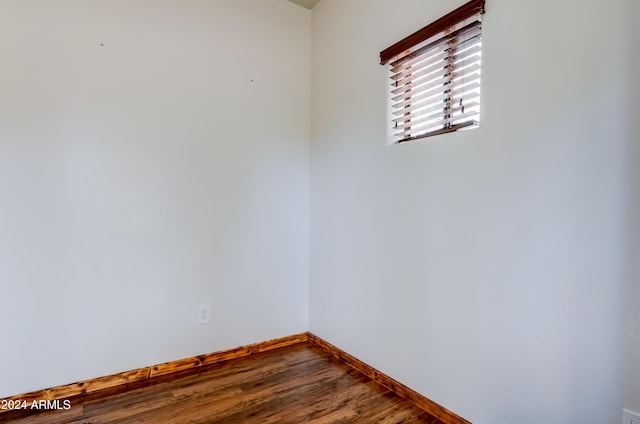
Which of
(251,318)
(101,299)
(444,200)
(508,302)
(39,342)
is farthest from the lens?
(251,318)

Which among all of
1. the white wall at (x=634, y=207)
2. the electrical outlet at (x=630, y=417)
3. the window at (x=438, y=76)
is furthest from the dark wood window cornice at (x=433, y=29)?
the electrical outlet at (x=630, y=417)

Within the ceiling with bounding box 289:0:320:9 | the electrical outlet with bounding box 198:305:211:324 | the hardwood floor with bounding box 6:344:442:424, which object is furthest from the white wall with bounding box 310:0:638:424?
the electrical outlet with bounding box 198:305:211:324

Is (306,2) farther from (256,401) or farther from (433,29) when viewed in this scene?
(256,401)

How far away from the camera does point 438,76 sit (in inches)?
67.1

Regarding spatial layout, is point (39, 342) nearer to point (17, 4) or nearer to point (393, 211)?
point (17, 4)

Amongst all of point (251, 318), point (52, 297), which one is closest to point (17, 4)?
point (52, 297)

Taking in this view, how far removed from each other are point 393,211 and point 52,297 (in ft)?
5.98

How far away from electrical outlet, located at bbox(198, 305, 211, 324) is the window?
1.54 m

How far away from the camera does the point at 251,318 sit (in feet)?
8.00

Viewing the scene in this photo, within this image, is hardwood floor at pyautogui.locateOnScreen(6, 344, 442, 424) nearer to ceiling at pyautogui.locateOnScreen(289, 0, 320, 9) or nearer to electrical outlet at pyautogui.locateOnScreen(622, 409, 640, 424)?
electrical outlet at pyautogui.locateOnScreen(622, 409, 640, 424)

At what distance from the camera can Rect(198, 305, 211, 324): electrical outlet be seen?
2.25 meters

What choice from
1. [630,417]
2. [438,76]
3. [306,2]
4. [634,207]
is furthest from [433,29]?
[630,417]

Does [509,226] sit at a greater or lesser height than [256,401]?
greater

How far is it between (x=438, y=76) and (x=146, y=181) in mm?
1664
